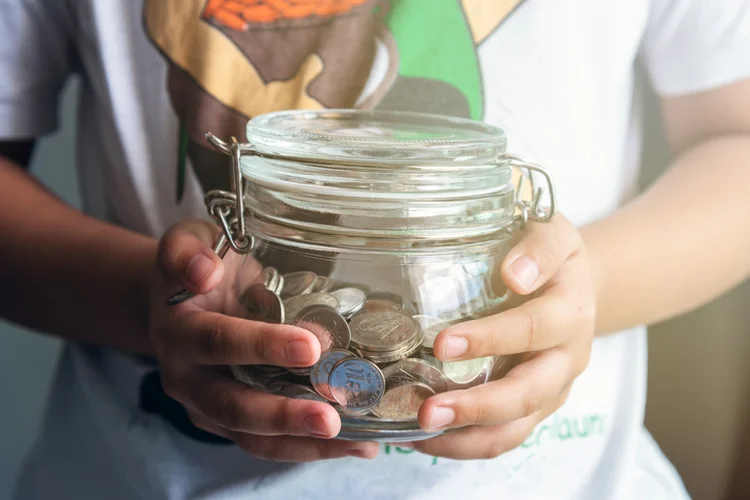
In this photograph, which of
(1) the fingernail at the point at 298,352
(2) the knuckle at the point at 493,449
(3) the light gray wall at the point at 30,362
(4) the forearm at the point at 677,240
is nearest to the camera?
(1) the fingernail at the point at 298,352

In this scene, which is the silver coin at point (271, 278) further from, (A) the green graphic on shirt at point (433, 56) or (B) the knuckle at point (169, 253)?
(A) the green graphic on shirt at point (433, 56)

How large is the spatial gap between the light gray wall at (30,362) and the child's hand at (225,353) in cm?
65

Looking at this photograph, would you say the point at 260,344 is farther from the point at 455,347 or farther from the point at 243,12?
the point at 243,12

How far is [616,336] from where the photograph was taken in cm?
57

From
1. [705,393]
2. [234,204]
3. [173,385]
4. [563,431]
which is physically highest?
[234,204]

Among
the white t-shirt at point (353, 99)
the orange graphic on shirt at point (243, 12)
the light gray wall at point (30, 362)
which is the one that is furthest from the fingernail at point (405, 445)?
the light gray wall at point (30, 362)

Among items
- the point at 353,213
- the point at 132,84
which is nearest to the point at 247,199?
the point at 353,213

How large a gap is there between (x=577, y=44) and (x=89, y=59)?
0.43 metres

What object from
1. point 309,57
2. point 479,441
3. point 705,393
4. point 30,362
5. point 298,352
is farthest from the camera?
point 30,362

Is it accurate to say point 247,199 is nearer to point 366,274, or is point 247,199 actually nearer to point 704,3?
point 366,274

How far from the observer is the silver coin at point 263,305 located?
13.0 inches

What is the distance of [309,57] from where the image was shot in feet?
1.61

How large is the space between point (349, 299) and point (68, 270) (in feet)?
0.99

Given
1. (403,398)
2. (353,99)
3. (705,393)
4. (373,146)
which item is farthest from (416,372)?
(705,393)
